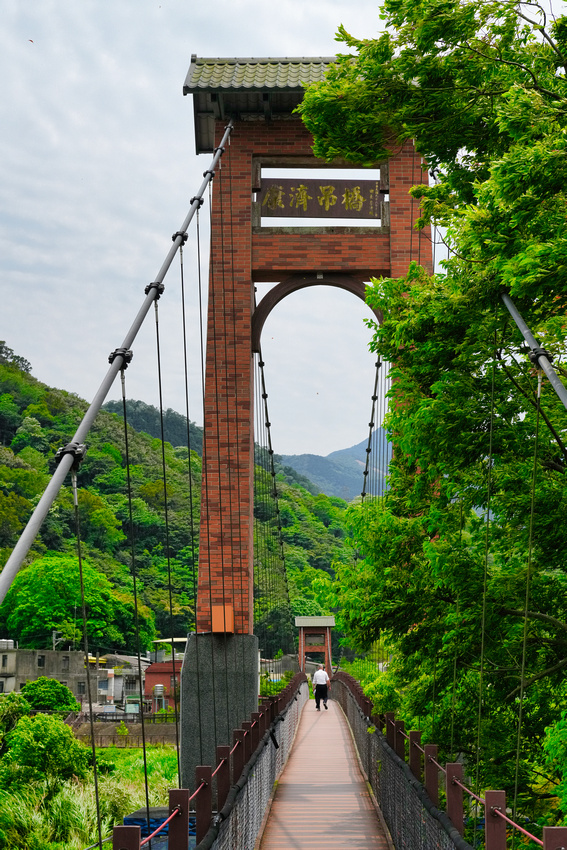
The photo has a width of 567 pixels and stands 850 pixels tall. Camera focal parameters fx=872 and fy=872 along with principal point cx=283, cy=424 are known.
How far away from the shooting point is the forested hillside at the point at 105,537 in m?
48.7

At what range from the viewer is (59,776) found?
1720 cm

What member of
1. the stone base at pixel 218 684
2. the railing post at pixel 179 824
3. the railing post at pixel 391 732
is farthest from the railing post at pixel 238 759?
the stone base at pixel 218 684

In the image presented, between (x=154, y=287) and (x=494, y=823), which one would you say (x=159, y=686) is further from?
(x=494, y=823)

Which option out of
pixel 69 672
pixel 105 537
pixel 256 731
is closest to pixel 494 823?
pixel 256 731

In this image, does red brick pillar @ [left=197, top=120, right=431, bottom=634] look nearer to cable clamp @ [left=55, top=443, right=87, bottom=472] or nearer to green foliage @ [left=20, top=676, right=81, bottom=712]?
cable clamp @ [left=55, top=443, right=87, bottom=472]

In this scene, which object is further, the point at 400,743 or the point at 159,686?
the point at 159,686

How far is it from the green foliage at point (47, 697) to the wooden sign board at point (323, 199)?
2680 centimetres

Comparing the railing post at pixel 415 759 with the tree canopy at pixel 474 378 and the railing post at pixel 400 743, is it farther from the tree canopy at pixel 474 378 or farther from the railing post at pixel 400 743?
the railing post at pixel 400 743

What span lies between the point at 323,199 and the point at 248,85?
1.61 metres

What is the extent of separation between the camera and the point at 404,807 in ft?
19.5

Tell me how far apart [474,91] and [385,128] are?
916 mm

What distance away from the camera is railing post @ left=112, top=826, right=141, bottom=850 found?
2830 millimetres

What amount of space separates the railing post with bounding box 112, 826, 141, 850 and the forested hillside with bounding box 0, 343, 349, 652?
36.7 m

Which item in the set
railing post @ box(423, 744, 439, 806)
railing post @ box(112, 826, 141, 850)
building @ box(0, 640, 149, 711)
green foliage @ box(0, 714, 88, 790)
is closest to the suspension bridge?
railing post @ box(423, 744, 439, 806)
